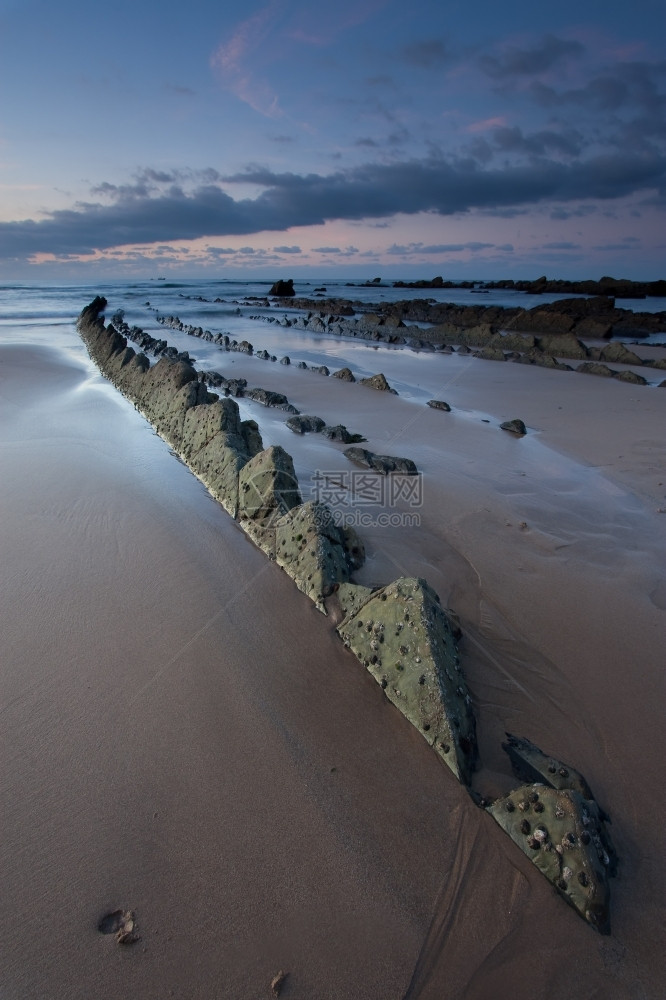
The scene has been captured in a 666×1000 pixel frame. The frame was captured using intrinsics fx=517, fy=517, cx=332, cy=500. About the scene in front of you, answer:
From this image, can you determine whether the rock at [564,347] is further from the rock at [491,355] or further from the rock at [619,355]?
the rock at [491,355]

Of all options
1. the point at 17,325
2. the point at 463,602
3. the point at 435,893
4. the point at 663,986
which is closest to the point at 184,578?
the point at 463,602

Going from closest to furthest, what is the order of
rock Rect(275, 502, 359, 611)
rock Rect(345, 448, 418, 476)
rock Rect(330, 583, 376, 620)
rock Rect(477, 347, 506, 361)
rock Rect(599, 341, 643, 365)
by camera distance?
rock Rect(330, 583, 376, 620) < rock Rect(275, 502, 359, 611) < rock Rect(345, 448, 418, 476) < rock Rect(599, 341, 643, 365) < rock Rect(477, 347, 506, 361)

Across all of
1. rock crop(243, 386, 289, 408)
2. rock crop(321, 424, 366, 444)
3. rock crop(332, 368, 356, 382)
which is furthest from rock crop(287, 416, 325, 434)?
rock crop(332, 368, 356, 382)

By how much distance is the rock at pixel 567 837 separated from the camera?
165 centimetres

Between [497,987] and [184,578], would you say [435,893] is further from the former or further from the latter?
[184,578]

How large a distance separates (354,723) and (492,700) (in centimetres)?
67

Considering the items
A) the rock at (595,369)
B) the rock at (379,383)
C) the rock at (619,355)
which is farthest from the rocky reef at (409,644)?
the rock at (619,355)

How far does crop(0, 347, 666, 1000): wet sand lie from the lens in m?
1.55

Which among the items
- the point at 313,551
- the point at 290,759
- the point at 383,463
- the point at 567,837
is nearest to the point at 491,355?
the point at 383,463

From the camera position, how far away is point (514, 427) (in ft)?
23.3

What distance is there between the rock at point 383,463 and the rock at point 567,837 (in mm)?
3616

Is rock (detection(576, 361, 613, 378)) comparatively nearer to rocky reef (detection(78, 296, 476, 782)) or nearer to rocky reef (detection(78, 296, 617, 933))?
rocky reef (detection(78, 296, 476, 782))

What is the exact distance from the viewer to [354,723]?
2.34m

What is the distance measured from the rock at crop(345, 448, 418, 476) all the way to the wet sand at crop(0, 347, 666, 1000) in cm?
96
